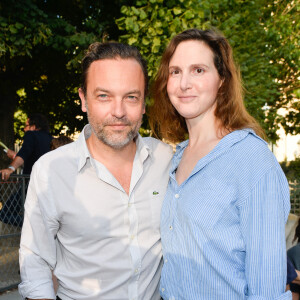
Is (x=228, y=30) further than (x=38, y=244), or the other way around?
(x=228, y=30)

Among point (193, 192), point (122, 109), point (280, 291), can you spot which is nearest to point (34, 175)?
point (122, 109)


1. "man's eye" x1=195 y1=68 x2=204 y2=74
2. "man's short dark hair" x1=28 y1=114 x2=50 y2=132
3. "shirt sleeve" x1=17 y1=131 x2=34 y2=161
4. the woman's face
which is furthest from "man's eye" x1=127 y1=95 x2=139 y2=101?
"man's short dark hair" x1=28 y1=114 x2=50 y2=132

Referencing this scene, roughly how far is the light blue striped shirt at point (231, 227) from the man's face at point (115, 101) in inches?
20.3

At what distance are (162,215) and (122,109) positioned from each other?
61 centimetres

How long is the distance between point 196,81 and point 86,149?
707mm

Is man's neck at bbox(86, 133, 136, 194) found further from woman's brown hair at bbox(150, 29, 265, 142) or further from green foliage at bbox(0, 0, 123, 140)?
green foliage at bbox(0, 0, 123, 140)

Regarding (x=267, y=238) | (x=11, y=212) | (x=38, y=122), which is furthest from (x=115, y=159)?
(x=38, y=122)

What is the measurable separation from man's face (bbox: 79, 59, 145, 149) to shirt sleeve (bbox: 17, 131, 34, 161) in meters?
4.20

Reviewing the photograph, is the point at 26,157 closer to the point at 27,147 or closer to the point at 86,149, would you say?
the point at 27,147

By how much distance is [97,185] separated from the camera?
2260 millimetres

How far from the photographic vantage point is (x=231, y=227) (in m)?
1.84

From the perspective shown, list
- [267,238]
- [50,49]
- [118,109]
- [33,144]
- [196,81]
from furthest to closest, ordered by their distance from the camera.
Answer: [50,49] → [33,144] → [118,109] → [196,81] → [267,238]

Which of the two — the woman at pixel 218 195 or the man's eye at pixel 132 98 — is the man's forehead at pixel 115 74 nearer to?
the man's eye at pixel 132 98

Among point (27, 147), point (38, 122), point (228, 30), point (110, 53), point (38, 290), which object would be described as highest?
point (228, 30)
